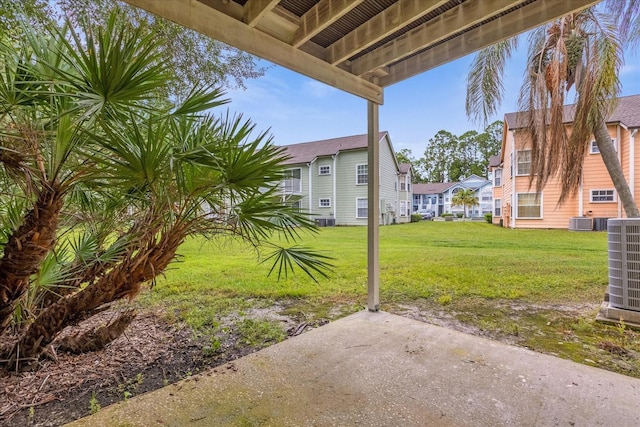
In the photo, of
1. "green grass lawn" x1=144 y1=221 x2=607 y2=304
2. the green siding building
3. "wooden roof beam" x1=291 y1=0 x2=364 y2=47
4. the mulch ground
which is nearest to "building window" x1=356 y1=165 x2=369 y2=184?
the green siding building

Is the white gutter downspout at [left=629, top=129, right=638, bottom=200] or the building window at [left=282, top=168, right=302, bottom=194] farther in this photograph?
the white gutter downspout at [left=629, top=129, right=638, bottom=200]

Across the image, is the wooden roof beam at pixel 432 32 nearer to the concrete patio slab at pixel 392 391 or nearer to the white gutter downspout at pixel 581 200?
the concrete patio slab at pixel 392 391

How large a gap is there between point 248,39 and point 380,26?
36.4 inches

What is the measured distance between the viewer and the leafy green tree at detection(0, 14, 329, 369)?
1.35m

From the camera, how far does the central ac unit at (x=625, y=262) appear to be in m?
2.59

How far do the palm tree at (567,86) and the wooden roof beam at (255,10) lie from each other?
2612 mm

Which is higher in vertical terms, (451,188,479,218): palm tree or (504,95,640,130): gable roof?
(504,95,640,130): gable roof

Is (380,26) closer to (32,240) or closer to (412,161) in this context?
(32,240)

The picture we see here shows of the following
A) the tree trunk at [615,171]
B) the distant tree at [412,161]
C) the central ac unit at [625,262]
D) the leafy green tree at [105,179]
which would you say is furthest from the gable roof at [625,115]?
the distant tree at [412,161]

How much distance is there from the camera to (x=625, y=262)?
263cm

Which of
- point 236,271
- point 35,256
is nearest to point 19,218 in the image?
point 35,256

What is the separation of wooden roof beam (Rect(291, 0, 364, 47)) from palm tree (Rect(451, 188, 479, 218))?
57.8 feet

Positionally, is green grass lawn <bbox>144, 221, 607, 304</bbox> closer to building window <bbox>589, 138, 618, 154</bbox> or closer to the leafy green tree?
the leafy green tree

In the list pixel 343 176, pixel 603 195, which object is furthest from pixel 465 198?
pixel 603 195
